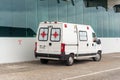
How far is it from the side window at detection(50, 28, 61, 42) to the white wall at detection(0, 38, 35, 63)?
2810 millimetres

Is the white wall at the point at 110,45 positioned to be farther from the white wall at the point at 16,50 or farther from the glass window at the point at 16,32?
the white wall at the point at 16,50

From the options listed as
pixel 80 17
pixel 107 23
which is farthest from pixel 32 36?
pixel 107 23

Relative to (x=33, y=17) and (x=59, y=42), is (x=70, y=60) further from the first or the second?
(x=33, y=17)

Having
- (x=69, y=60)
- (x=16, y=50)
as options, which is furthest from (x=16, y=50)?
(x=69, y=60)

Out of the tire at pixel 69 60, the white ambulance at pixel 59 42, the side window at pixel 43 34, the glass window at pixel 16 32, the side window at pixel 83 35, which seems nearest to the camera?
the white ambulance at pixel 59 42

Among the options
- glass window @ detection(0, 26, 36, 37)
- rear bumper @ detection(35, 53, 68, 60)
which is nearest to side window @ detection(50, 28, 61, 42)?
rear bumper @ detection(35, 53, 68, 60)

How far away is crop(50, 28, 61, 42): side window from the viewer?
20.3 m

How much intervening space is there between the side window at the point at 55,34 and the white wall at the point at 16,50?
2.81 m

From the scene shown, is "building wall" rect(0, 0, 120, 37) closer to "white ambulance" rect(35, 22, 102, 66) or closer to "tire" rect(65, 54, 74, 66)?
"white ambulance" rect(35, 22, 102, 66)

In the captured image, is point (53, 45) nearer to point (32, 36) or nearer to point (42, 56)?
point (42, 56)

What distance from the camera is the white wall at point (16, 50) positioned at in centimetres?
2112

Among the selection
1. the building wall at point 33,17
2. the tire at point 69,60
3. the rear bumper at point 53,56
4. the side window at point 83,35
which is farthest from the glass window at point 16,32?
the tire at point 69,60

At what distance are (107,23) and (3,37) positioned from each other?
55.3ft

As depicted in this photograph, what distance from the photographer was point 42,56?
2048 centimetres
